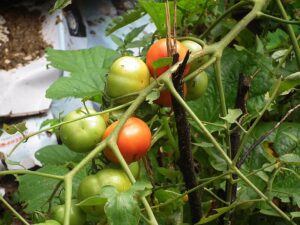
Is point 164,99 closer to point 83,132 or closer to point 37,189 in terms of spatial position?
point 83,132

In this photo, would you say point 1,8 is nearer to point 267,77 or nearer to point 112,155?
point 267,77

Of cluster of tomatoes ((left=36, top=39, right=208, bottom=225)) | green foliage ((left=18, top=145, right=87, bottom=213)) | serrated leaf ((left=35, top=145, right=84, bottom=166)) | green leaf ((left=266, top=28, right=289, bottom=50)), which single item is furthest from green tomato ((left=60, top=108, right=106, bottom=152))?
green leaf ((left=266, top=28, right=289, bottom=50))

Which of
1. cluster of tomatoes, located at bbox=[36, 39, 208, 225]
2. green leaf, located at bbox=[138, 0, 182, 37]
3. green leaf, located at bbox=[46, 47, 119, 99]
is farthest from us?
green leaf, located at bbox=[46, 47, 119, 99]

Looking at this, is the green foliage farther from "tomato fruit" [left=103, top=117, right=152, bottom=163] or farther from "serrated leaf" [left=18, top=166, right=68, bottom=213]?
"tomato fruit" [left=103, top=117, right=152, bottom=163]

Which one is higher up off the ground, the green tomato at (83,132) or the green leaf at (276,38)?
the green tomato at (83,132)

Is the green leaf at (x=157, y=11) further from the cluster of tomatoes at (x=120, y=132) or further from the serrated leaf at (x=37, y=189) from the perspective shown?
the serrated leaf at (x=37, y=189)

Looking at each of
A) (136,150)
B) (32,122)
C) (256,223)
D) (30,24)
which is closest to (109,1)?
(30,24)

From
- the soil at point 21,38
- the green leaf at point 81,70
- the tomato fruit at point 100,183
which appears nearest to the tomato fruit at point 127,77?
the tomato fruit at point 100,183
